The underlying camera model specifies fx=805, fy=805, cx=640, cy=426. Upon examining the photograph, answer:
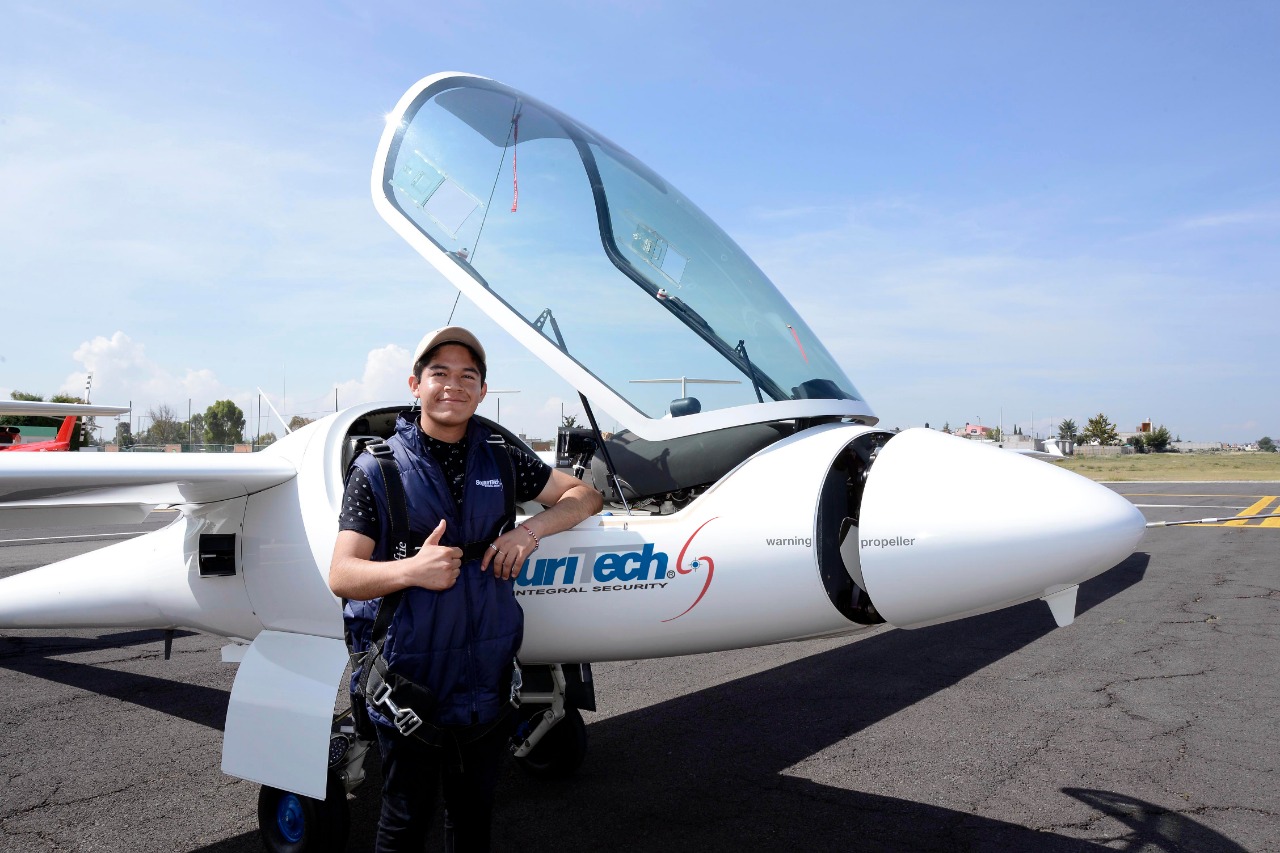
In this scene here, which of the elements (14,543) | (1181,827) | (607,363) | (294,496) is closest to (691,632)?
(607,363)

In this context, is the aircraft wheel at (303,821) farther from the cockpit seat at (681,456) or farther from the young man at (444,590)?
the cockpit seat at (681,456)

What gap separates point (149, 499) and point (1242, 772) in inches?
206

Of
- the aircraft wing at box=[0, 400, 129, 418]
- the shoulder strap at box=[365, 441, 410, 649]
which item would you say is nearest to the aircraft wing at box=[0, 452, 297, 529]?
the shoulder strap at box=[365, 441, 410, 649]

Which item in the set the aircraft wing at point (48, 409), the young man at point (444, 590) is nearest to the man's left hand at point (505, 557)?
the young man at point (444, 590)

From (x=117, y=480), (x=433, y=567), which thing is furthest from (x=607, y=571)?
(x=117, y=480)

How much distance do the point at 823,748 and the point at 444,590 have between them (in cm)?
288

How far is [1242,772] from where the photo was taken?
12.5 feet

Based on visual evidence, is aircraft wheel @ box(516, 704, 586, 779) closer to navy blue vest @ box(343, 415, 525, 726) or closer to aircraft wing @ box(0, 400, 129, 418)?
navy blue vest @ box(343, 415, 525, 726)

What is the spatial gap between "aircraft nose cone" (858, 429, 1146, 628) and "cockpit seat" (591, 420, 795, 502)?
604mm

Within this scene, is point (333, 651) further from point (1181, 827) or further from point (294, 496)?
point (1181, 827)

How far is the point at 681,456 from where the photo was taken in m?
3.13

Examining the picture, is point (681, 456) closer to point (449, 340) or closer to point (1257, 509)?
point (449, 340)

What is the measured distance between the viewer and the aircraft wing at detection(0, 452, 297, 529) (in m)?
2.77

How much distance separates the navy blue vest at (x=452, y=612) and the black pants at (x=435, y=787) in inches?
4.5
